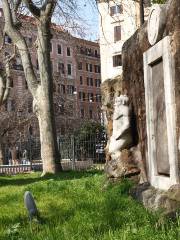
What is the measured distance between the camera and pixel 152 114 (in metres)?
9.38

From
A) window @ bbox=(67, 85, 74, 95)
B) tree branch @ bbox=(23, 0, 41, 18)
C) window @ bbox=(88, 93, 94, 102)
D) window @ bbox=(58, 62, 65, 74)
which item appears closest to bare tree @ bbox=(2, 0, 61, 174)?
tree branch @ bbox=(23, 0, 41, 18)

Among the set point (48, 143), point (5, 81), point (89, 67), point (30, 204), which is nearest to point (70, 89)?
point (89, 67)

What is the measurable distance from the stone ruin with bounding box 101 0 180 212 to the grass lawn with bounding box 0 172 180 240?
0.39m

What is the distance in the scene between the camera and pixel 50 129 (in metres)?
21.5

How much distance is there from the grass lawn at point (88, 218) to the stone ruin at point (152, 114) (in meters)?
0.39

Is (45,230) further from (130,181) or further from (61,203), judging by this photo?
(130,181)

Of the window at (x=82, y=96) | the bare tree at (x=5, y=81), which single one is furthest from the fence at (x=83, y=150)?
the window at (x=82, y=96)

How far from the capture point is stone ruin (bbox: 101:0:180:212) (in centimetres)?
808

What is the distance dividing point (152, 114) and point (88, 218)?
2811mm

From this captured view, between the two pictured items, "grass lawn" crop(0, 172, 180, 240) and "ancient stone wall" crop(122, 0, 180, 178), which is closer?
"grass lawn" crop(0, 172, 180, 240)

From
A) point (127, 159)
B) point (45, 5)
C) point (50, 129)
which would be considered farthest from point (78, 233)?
point (45, 5)

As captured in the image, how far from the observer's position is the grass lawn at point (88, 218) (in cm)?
569

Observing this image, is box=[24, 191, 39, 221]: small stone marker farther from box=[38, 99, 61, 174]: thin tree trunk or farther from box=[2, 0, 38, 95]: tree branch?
box=[2, 0, 38, 95]: tree branch

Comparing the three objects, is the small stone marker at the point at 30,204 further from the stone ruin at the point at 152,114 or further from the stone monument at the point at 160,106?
the stone monument at the point at 160,106
